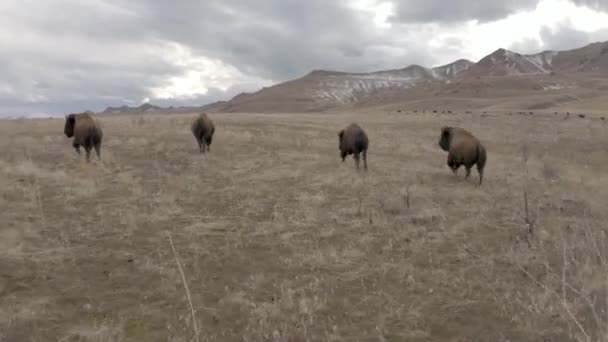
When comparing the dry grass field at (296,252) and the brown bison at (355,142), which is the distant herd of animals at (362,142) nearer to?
the brown bison at (355,142)

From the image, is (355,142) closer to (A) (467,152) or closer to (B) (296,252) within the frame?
(A) (467,152)

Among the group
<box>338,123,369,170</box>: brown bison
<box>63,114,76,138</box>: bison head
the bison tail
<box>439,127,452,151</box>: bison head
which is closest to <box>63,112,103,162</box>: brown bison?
<box>63,114,76,138</box>: bison head

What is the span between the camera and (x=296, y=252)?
9336 millimetres

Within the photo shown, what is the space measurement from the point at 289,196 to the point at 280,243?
4088 millimetres

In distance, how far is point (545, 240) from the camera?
9.73 metres

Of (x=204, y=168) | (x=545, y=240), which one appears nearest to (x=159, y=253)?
(x=545, y=240)

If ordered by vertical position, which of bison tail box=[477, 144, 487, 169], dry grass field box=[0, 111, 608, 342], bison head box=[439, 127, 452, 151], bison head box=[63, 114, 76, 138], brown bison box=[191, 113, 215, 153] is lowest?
dry grass field box=[0, 111, 608, 342]

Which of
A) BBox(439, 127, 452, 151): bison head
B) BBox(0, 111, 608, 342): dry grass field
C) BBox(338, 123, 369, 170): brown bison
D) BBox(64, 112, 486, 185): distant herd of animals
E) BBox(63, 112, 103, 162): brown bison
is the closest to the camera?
BBox(0, 111, 608, 342): dry grass field

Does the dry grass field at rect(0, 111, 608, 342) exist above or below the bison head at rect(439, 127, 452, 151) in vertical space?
below

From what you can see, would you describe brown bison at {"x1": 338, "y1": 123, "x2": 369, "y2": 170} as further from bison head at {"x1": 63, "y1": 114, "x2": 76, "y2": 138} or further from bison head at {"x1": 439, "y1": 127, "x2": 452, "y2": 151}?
bison head at {"x1": 63, "y1": 114, "x2": 76, "y2": 138}

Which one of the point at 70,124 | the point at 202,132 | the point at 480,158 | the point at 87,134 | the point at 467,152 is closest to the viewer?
the point at 480,158

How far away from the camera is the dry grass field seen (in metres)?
6.62

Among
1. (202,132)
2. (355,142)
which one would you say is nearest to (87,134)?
(202,132)

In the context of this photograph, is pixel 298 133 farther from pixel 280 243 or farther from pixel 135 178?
pixel 280 243
